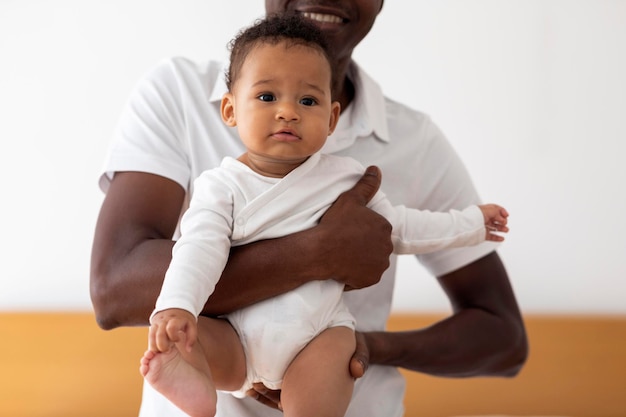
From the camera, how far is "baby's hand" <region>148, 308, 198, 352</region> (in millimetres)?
992

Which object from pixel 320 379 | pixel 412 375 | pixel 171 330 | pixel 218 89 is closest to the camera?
pixel 171 330

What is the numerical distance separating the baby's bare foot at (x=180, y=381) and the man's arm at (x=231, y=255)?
0.16 meters

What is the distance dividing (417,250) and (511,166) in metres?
1.72

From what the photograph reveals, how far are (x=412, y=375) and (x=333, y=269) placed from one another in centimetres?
172

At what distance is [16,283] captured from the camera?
9.43ft

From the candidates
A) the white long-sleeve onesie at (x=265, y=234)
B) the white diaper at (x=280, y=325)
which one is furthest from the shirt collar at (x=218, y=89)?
the white diaper at (x=280, y=325)

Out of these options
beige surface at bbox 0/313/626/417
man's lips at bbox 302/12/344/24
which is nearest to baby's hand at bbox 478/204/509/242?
man's lips at bbox 302/12/344/24

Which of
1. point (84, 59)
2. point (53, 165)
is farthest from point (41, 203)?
point (84, 59)

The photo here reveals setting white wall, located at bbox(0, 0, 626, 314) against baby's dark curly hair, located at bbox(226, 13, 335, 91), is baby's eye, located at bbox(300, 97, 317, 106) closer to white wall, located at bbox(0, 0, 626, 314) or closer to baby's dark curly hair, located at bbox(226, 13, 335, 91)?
baby's dark curly hair, located at bbox(226, 13, 335, 91)

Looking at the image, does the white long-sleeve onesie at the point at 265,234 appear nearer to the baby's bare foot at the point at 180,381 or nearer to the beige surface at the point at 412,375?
the baby's bare foot at the point at 180,381

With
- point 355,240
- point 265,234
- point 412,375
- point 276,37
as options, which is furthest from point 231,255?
point 412,375

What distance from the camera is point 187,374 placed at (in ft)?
3.41

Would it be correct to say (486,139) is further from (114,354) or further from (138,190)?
(138,190)

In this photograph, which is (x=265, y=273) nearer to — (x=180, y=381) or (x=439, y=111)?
(x=180, y=381)
